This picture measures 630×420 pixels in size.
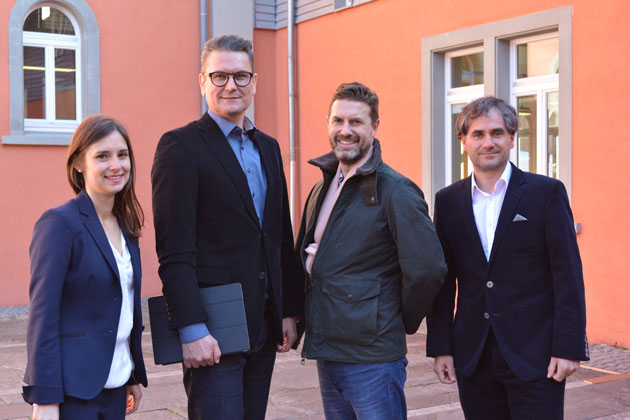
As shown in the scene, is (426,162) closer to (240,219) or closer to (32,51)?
(32,51)

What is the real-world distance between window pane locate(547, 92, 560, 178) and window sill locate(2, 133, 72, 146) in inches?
239

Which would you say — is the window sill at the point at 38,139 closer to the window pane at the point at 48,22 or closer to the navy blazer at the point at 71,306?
the window pane at the point at 48,22

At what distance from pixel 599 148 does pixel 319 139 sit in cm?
460

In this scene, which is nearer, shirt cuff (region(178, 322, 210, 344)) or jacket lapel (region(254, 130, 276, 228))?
shirt cuff (region(178, 322, 210, 344))

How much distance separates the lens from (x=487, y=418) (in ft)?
10.5

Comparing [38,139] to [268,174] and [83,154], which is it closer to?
[268,174]

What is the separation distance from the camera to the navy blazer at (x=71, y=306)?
2631mm

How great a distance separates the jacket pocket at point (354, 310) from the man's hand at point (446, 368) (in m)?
0.40

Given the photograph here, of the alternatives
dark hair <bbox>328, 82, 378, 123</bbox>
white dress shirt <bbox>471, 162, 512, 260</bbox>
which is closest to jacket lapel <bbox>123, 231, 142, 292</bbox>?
dark hair <bbox>328, 82, 378, 123</bbox>

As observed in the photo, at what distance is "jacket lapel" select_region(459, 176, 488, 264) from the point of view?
3.21 meters

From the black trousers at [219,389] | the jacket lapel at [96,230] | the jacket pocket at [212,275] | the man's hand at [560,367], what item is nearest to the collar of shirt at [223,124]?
the jacket pocket at [212,275]

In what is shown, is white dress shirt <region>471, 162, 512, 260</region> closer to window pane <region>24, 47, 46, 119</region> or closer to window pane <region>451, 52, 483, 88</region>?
window pane <region>451, 52, 483, 88</region>

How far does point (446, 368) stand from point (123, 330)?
135 centimetres

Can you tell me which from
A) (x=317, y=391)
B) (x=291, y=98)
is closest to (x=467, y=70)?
(x=291, y=98)
